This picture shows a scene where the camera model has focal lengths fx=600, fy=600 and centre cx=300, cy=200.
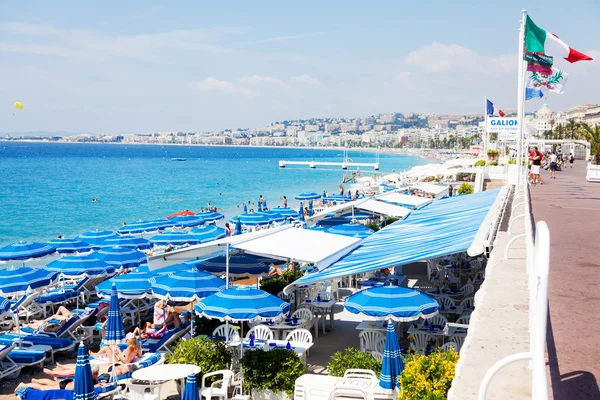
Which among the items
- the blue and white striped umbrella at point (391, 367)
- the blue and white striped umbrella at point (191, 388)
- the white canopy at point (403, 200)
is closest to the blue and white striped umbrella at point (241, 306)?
the blue and white striped umbrella at point (191, 388)

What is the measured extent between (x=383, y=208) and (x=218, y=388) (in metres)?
10.2

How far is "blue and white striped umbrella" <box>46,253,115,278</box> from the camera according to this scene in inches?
509

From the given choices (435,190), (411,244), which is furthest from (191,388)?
(435,190)

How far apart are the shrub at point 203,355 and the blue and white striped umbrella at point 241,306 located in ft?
1.33

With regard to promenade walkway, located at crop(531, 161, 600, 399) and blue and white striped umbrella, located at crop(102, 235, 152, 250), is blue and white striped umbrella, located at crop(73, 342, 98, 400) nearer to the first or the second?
promenade walkway, located at crop(531, 161, 600, 399)

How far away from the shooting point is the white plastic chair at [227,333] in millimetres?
8922

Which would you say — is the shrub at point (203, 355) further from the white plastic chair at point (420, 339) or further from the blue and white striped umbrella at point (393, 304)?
the white plastic chair at point (420, 339)

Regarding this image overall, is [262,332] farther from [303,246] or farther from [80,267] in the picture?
[80,267]

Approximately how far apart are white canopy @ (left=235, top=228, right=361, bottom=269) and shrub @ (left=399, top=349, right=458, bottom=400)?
320cm

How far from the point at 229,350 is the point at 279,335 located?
1.63 meters

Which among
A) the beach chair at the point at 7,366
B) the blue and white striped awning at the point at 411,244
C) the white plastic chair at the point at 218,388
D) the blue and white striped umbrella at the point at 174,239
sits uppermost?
the blue and white striped awning at the point at 411,244

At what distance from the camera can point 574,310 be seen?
4211 mm

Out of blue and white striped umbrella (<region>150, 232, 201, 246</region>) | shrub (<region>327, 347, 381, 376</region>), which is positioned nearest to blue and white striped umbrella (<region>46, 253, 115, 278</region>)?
blue and white striped umbrella (<region>150, 232, 201, 246</region>)

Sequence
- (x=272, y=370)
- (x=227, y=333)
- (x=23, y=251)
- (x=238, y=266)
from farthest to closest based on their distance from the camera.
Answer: (x=23, y=251)
(x=238, y=266)
(x=227, y=333)
(x=272, y=370)
